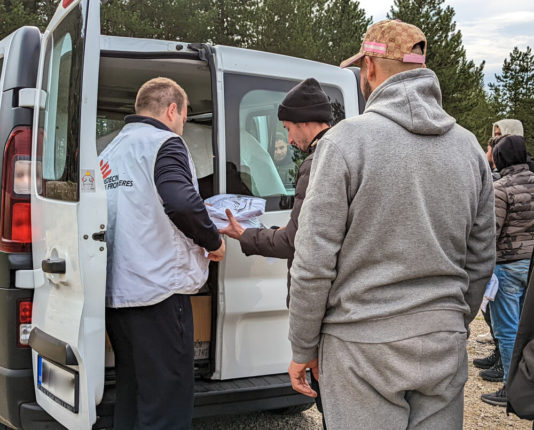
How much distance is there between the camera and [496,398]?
480cm

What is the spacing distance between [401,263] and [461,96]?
27.9 metres

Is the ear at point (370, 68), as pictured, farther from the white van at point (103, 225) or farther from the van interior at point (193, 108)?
the van interior at point (193, 108)

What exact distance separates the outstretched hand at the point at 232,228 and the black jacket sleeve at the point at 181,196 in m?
0.17

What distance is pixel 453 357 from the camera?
6.42 ft

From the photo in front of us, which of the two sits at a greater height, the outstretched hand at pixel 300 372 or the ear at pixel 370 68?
the ear at pixel 370 68

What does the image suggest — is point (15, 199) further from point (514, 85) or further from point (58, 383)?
point (514, 85)

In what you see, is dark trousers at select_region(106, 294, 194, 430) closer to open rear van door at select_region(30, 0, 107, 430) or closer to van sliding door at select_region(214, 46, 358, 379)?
open rear van door at select_region(30, 0, 107, 430)

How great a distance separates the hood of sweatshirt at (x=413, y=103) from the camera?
6.47 ft

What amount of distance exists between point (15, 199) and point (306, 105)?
4.71 feet

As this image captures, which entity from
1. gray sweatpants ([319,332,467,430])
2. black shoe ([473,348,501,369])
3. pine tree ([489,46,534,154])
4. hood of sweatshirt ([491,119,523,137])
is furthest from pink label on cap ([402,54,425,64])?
pine tree ([489,46,534,154])

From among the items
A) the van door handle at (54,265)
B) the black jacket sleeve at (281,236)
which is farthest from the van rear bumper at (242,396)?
the van door handle at (54,265)

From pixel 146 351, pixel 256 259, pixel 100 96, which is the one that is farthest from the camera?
pixel 100 96

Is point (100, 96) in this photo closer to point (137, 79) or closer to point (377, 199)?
point (137, 79)

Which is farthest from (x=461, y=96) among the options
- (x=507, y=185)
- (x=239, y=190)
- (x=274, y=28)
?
(x=239, y=190)
